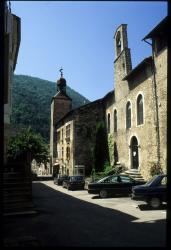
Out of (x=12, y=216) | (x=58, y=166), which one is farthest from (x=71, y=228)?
(x=58, y=166)

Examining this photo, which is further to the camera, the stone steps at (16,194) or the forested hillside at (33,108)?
the forested hillside at (33,108)

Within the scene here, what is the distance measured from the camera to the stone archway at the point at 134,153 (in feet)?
88.9

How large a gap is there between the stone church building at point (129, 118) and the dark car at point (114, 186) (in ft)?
9.99

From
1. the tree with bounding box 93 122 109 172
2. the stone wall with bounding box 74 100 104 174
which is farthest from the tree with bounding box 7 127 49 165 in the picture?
the tree with bounding box 93 122 109 172

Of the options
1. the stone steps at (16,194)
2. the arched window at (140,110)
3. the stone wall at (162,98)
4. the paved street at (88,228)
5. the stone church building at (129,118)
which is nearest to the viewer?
the paved street at (88,228)

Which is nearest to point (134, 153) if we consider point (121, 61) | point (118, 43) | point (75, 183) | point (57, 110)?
point (75, 183)

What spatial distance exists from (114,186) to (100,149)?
14528mm

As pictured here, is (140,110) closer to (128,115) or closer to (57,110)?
(128,115)

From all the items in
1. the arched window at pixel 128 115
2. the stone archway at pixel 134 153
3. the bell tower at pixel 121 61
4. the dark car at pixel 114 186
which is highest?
the bell tower at pixel 121 61

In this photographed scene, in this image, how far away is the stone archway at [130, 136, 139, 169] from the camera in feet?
88.9

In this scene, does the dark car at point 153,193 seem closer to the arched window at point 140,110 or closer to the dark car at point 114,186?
the dark car at point 114,186

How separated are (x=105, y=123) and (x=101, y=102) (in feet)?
9.54

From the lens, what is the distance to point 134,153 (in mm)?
27453

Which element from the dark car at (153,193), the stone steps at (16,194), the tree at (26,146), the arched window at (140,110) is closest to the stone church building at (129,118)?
the arched window at (140,110)
